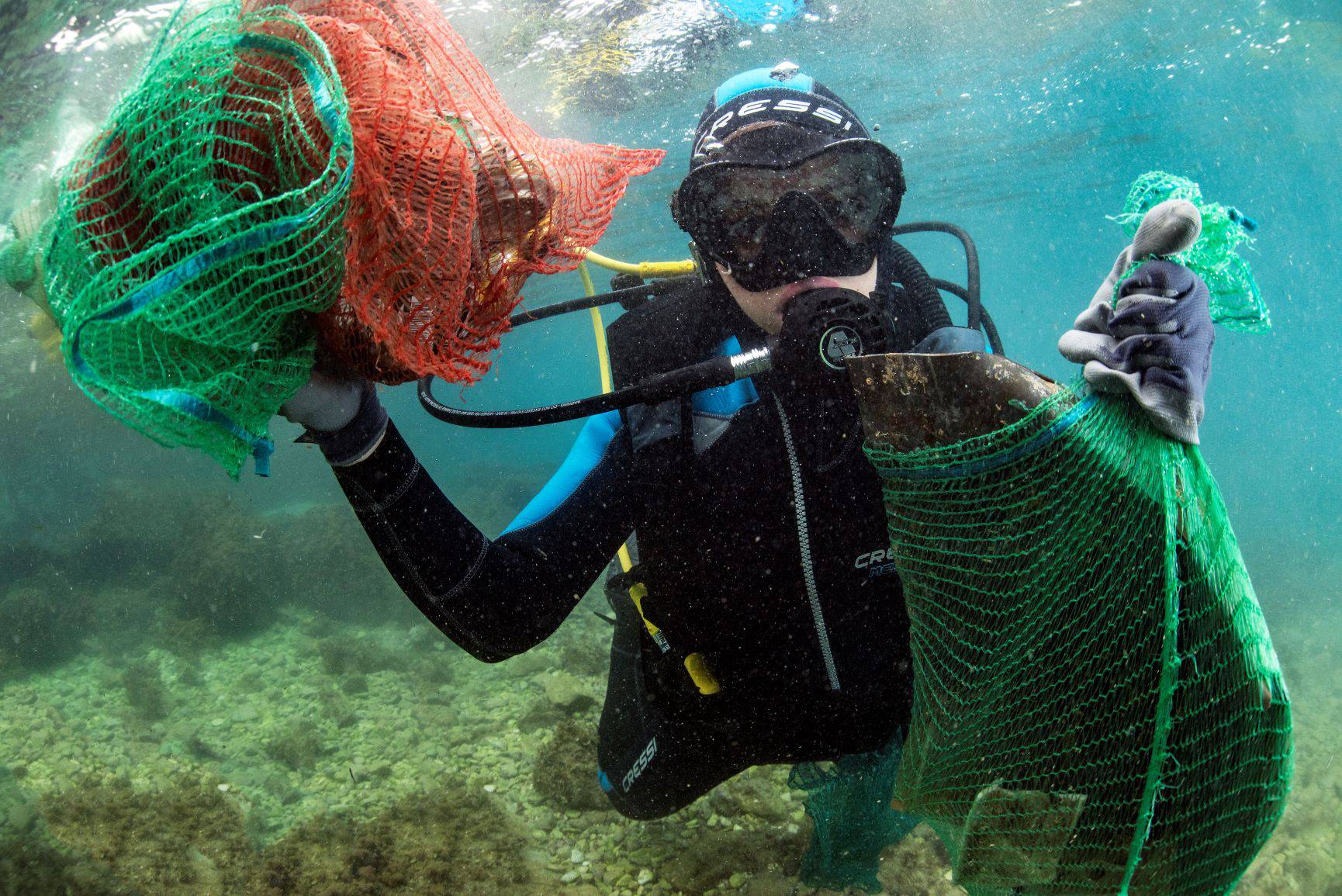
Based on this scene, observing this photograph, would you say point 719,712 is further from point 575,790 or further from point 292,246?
point 575,790

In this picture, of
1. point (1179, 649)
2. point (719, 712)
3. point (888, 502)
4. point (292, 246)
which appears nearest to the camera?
point (292, 246)

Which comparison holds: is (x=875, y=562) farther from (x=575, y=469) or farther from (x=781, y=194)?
(x=781, y=194)

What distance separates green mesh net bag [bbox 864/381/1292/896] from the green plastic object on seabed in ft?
1.44

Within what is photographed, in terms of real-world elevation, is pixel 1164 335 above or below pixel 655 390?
above

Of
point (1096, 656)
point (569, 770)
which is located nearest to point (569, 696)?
point (569, 770)

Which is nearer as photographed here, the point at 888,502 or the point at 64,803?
the point at 888,502

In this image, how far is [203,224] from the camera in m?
1.19

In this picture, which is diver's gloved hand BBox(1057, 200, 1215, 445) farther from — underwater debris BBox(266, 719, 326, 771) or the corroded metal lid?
underwater debris BBox(266, 719, 326, 771)

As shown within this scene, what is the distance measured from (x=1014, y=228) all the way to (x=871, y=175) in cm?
4448

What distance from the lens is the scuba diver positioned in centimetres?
287

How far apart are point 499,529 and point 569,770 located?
13693 mm

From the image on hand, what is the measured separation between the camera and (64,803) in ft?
20.3

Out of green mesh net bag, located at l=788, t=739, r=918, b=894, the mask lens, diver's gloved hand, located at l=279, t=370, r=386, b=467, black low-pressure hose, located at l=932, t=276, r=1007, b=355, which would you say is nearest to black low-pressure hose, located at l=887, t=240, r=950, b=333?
black low-pressure hose, located at l=932, t=276, r=1007, b=355

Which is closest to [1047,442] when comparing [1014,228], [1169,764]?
[1169,764]
